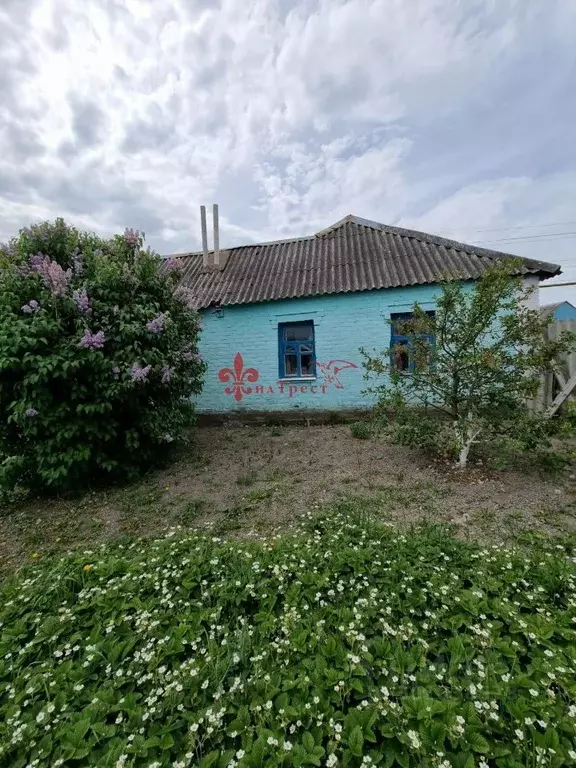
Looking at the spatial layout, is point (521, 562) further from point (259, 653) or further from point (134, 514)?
point (134, 514)

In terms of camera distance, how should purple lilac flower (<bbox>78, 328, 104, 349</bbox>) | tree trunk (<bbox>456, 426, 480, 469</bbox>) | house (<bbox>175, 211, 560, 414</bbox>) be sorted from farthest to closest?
house (<bbox>175, 211, 560, 414</bbox>) < tree trunk (<bbox>456, 426, 480, 469</bbox>) < purple lilac flower (<bbox>78, 328, 104, 349</bbox>)

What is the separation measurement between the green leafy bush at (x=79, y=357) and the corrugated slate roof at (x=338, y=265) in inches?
109

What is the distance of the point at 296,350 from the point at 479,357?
5113 millimetres

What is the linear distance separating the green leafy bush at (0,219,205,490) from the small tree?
3.65 m

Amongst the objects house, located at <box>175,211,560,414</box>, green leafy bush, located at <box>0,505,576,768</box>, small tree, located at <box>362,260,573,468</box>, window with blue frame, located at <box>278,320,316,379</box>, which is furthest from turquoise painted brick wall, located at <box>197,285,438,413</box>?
green leafy bush, located at <box>0,505,576,768</box>

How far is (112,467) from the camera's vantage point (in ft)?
17.1

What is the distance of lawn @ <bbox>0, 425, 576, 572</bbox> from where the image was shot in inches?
151

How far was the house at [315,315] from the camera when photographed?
848cm

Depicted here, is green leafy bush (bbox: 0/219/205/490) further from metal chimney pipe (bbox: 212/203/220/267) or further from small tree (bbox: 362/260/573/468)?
metal chimney pipe (bbox: 212/203/220/267)

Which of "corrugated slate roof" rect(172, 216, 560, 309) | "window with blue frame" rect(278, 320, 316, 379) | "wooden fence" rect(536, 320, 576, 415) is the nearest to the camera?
"wooden fence" rect(536, 320, 576, 415)

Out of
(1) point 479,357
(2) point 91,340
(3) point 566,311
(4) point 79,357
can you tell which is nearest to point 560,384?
(1) point 479,357

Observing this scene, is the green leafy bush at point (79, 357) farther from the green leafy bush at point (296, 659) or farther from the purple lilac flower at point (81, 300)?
the green leafy bush at point (296, 659)

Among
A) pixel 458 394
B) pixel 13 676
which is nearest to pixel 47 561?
pixel 13 676

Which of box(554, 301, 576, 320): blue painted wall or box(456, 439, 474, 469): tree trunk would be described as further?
box(554, 301, 576, 320): blue painted wall
